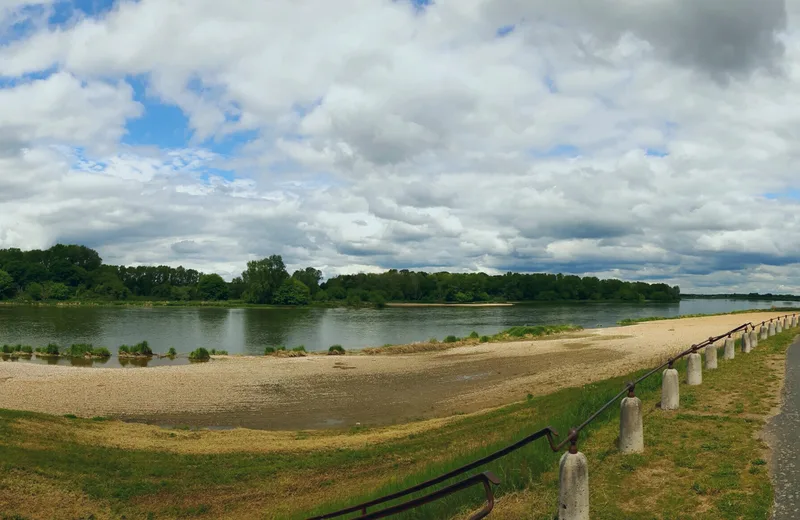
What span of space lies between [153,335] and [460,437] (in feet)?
176

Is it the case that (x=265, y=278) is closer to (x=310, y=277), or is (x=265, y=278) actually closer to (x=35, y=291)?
(x=310, y=277)

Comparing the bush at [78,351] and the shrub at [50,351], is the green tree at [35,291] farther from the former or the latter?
the bush at [78,351]

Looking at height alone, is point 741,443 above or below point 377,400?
above

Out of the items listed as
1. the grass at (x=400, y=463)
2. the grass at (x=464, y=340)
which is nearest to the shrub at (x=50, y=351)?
the grass at (x=464, y=340)

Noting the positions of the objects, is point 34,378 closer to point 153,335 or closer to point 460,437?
point 460,437

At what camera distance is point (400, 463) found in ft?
38.4

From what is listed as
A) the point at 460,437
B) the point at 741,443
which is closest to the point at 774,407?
the point at 741,443

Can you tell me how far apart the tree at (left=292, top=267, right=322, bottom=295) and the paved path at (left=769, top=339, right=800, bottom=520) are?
167m

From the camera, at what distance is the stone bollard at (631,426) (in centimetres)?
725

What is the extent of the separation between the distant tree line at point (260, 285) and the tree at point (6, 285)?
133 millimetres

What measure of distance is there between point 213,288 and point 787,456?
176 meters

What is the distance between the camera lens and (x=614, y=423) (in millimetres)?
8922

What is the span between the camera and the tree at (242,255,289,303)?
487ft

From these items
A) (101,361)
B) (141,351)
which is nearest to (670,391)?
(101,361)
